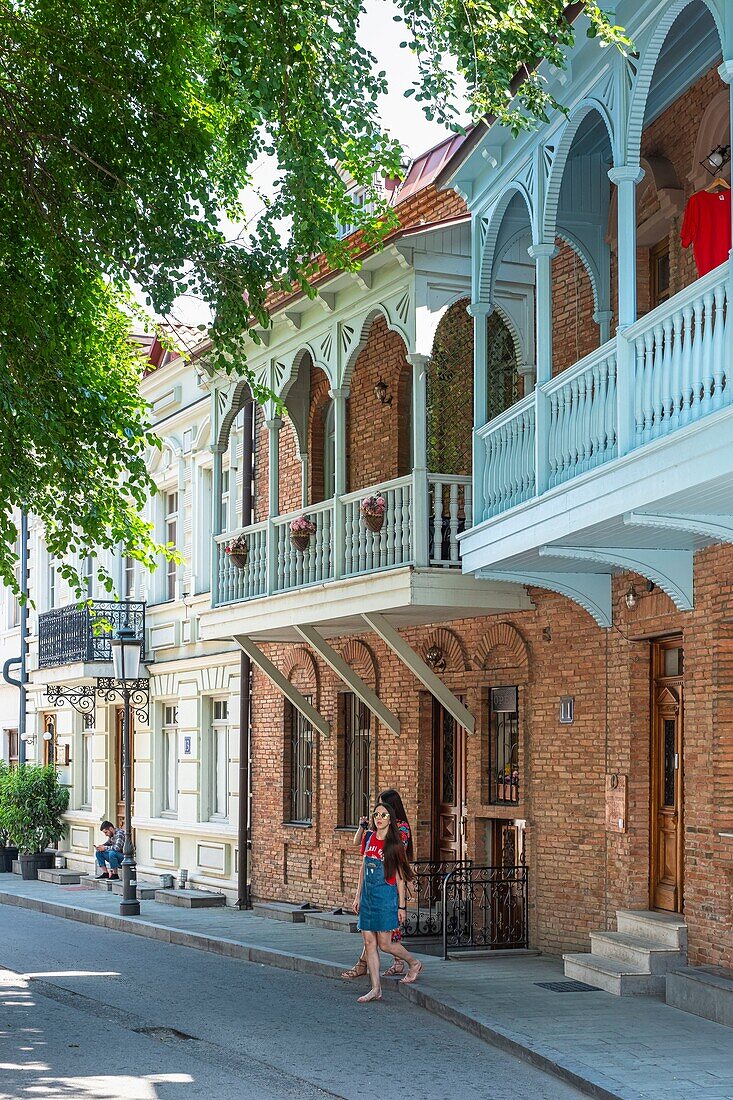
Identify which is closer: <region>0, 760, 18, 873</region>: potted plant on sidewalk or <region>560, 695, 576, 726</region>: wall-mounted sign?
<region>560, 695, 576, 726</region>: wall-mounted sign

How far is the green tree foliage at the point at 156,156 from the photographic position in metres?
10.5

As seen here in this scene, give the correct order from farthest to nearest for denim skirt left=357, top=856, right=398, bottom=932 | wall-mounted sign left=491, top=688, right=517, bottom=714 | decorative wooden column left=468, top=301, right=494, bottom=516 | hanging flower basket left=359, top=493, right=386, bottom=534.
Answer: wall-mounted sign left=491, top=688, right=517, bottom=714
hanging flower basket left=359, top=493, right=386, bottom=534
decorative wooden column left=468, top=301, right=494, bottom=516
denim skirt left=357, top=856, right=398, bottom=932

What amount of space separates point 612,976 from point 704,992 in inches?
49.3

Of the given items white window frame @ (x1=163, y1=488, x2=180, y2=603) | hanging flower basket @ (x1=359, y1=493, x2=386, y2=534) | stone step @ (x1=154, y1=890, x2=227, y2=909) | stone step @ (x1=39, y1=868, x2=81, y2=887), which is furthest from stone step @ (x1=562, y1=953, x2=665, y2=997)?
stone step @ (x1=39, y1=868, x2=81, y2=887)

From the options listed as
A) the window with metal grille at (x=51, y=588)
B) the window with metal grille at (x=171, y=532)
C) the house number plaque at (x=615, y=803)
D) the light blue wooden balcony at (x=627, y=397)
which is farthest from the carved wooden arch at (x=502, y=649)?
the window with metal grille at (x=51, y=588)

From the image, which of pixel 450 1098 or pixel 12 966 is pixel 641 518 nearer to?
pixel 450 1098

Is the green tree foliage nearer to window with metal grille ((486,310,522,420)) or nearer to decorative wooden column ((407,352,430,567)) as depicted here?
decorative wooden column ((407,352,430,567))

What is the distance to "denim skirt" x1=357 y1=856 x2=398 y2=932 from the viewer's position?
1220cm

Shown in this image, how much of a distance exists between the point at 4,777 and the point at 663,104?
2149cm

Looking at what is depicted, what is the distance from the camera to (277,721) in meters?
20.9

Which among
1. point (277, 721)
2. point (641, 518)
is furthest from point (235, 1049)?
point (277, 721)

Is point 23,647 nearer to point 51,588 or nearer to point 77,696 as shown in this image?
point 51,588

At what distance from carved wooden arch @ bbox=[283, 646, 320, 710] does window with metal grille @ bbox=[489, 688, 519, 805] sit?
4287 mm

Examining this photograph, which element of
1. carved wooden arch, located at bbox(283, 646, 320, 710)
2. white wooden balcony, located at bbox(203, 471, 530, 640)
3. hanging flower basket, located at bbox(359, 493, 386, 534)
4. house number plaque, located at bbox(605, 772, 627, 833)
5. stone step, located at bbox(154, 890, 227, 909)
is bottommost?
stone step, located at bbox(154, 890, 227, 909)
